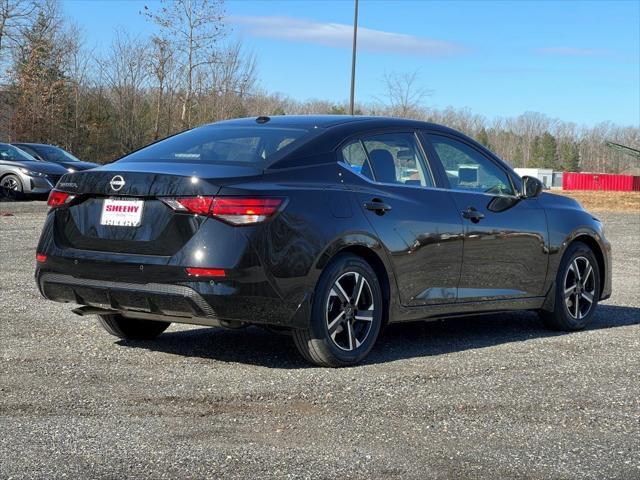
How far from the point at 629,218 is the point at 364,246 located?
24.6m

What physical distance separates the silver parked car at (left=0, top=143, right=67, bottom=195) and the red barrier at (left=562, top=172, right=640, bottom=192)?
90.1 m

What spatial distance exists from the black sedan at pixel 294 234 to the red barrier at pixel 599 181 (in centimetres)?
10504

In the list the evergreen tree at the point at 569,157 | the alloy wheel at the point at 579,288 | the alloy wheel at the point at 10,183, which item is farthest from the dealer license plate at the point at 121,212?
the evergreen tree at the point at 569,157

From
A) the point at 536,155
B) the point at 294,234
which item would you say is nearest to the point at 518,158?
the point at 536,155

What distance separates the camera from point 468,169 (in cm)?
737

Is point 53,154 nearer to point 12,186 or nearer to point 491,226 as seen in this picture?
point 12,186

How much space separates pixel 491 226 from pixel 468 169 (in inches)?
18.4

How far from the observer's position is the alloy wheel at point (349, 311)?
19.8 ft

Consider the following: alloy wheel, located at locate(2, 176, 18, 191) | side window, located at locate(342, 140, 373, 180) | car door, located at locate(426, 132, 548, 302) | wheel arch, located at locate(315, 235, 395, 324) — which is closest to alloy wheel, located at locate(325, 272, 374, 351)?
wheel arch, located at locate(315, 235, 395, 324)

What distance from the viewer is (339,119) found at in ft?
22.2

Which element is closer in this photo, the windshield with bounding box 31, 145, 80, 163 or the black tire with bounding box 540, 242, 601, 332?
the black tire with bounding box 540, 242, 601, 332

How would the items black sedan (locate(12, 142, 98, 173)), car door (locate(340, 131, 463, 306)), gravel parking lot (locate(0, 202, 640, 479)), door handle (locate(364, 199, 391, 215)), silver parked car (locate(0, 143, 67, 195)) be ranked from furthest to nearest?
black sedan (locate(12, 142, 98, 173))
silver parked car (locate(0, 143, 67, 195))
car door (locate(340, 131, 463, 306))
door handle (locate(364, 199, 391, 215))
gravel parking lot (locate(0, 202, 640, 479))

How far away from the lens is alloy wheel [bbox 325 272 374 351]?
6039 mm

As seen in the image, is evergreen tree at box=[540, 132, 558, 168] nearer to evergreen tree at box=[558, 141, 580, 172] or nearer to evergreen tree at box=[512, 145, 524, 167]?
evergreen tree at box=[558, 141, 580, 172]
